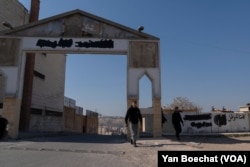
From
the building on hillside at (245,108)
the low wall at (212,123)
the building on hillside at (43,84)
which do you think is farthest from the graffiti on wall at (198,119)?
the building on hillside at (245,108)

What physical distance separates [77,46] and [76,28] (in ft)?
3.85

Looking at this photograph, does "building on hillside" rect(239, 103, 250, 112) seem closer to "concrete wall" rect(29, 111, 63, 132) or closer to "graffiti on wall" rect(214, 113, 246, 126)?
"graffiti on wall" rect(214, 113, 246, 126)

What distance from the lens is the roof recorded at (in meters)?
17.1

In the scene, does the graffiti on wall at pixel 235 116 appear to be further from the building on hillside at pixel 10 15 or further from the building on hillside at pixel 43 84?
the building on hillside at pixel 10 15

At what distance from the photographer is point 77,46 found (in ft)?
56.2

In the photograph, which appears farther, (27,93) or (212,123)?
(27,93)

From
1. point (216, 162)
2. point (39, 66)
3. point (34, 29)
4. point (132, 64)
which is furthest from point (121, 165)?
point (39, 66)

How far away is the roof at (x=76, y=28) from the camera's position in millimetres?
17078

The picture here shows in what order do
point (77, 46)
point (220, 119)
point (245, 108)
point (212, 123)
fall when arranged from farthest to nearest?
1. point (245, 108)
2. point (220, 119)
3. point (212, 123)
4. point (77, 46)

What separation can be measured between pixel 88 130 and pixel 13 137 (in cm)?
3342

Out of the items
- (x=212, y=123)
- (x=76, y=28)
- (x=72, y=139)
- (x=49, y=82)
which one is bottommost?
(x=72, y=139)

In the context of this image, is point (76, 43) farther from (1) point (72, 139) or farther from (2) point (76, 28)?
(1) point (72, 139)

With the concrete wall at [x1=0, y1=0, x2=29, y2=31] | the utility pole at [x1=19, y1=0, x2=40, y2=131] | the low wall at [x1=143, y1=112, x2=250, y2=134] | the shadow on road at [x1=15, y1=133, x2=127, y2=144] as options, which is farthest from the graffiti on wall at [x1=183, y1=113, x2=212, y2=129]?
the concrete wall at [x1=0, y1=0, x2=29, y2=31]

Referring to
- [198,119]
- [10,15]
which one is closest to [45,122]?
[10,15]
